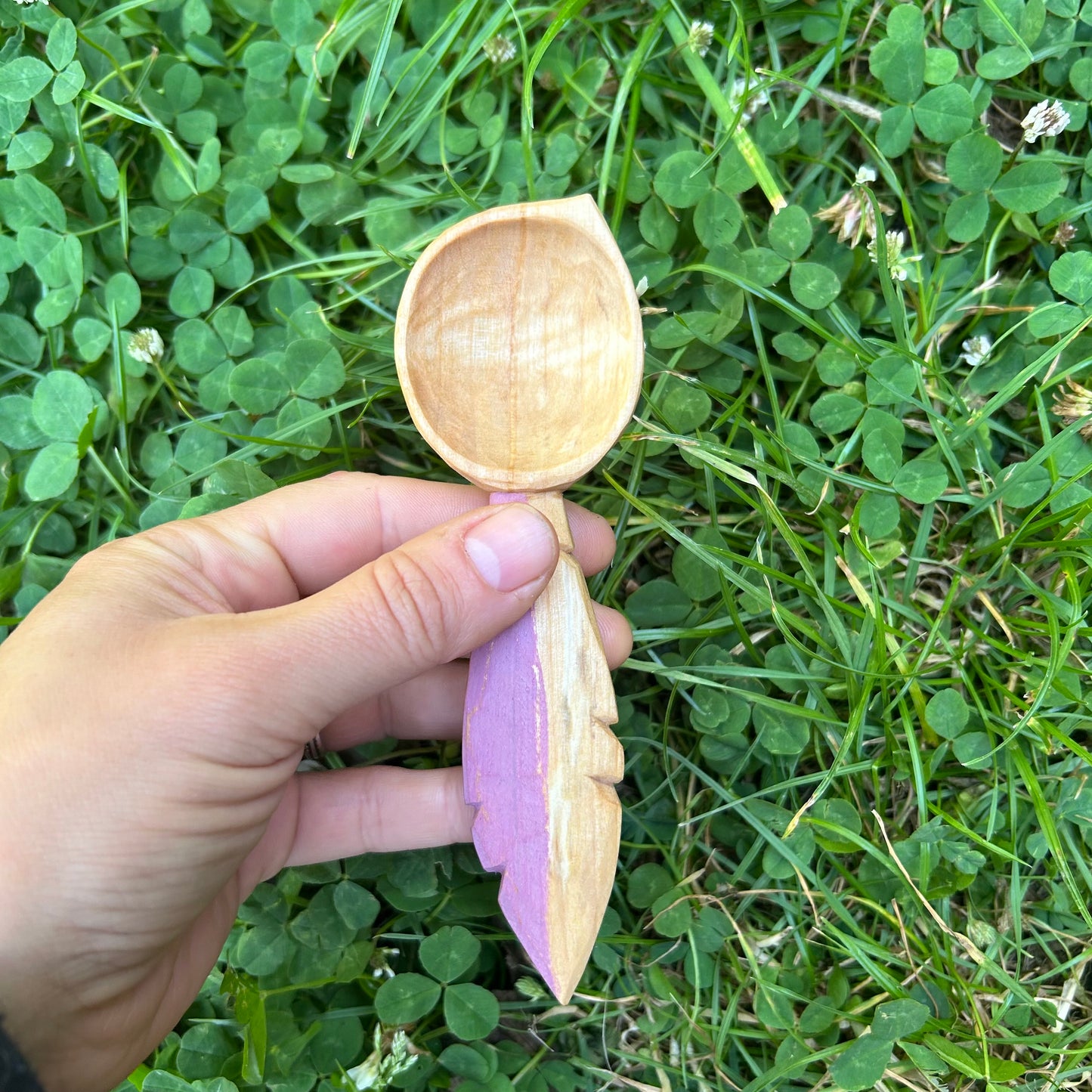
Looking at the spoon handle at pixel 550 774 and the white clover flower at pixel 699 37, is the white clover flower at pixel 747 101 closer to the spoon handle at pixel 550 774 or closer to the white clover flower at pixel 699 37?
the white clover flower at pixel 699 37

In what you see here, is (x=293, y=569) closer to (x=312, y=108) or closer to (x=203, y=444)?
(x=203, y=444)

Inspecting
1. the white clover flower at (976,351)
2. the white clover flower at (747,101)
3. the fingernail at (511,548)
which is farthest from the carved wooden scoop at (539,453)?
the white clover flower at (976,351)

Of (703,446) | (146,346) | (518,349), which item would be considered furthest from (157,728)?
(703,446)

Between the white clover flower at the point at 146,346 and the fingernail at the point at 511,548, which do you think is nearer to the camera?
the fingernail at the point at 511,548

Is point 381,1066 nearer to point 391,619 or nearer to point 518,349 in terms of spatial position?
point 391,619

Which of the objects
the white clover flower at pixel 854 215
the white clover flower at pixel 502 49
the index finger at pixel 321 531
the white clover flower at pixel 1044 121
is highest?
the white clover flower at pixel 502 49

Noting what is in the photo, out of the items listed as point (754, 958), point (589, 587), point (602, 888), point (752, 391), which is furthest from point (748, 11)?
point (754, 958)

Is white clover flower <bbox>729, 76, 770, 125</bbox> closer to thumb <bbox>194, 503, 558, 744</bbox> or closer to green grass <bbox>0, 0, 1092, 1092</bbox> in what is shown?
green grass <bbox>0, 0, 1092, 1092</bbox>

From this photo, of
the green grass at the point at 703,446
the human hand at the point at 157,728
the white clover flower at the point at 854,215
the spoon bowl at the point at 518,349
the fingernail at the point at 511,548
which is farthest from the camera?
the white clover flower at the point at 854,215
